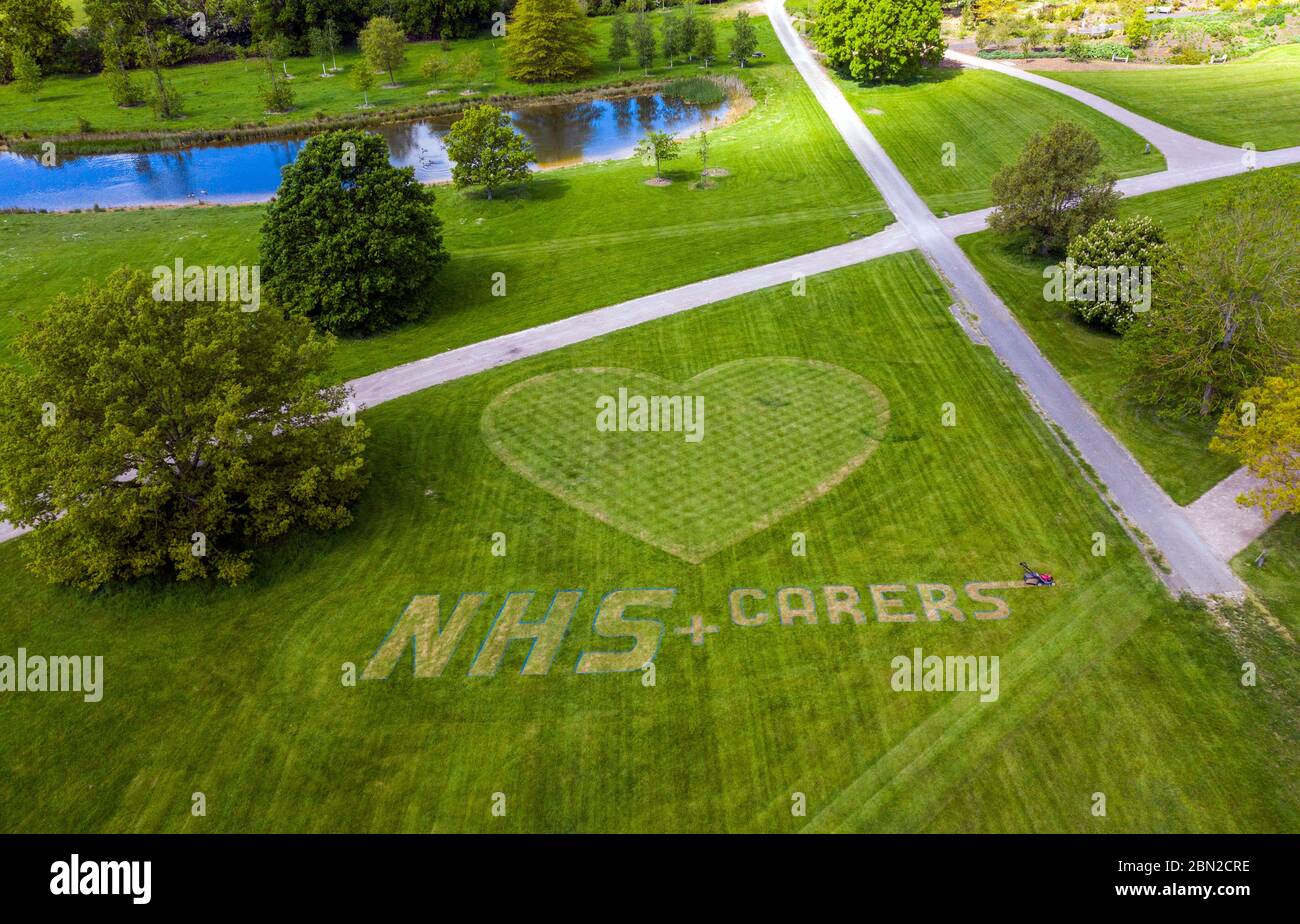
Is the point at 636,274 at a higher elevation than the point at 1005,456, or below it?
higher

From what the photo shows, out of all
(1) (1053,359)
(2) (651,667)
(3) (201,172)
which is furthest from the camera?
(3) (201,172)

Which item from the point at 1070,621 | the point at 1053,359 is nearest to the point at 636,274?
the point at 1053,359

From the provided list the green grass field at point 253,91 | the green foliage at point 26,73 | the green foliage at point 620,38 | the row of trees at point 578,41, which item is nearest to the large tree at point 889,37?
the row of trees at point 578,41

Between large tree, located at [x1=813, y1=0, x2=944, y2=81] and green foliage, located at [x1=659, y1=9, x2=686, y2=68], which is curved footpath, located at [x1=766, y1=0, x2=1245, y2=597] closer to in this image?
large tree, located at [x1=813, y1=0, x2=944, y2=81]

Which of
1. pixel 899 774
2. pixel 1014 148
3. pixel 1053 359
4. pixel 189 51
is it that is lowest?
pixel 899 774

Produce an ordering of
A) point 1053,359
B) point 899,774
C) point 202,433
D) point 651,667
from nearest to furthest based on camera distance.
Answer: point 899,774
point 651,667
point 202,433
point 1053,359

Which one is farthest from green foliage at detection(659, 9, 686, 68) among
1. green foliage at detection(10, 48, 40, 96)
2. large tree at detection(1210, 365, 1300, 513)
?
large tree at detection(1210, 365, 1300, 513)

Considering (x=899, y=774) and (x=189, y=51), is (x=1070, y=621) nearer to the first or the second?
(x=899, y=774)
